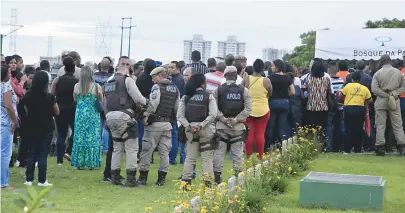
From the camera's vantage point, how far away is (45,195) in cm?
203

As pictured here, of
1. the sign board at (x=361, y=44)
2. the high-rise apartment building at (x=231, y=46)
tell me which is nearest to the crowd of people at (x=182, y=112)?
the sign board at (x=361, y=44)

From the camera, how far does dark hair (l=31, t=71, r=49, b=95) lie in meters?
9.70

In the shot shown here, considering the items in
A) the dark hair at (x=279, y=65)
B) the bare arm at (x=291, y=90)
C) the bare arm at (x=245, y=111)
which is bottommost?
the bare arm at (x=245, y=111)

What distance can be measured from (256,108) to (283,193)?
2424 mm

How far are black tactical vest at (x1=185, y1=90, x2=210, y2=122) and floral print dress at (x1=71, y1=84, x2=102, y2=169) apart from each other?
2.51m

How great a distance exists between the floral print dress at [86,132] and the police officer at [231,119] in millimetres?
2505

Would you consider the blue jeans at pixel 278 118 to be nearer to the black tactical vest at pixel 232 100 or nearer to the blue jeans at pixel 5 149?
the black tactical vest at pixel 232 100

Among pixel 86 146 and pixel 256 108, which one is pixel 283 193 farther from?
pixel 86 146

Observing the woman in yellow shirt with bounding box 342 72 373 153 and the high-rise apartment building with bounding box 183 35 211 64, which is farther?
the high-rise apartment building with bounding box 183 35 211 64

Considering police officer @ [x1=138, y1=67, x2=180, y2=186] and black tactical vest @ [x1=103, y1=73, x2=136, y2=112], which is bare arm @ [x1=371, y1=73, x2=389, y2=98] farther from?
black tactical vest @ [x1=103, y1=73, x2=136, y2=112]

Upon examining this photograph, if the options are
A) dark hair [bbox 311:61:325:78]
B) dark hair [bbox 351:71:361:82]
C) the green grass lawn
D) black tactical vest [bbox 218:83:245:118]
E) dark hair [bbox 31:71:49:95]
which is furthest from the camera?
dark hair [bbox 351:71:361:82]

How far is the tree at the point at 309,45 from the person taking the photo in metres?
66.7

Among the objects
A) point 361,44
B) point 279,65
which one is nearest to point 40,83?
point 279,65

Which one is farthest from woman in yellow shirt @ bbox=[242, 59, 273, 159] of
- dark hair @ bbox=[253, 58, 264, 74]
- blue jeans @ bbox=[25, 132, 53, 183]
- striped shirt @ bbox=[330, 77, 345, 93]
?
blue jeans @ bbox=[25, 132, 53, 183]
